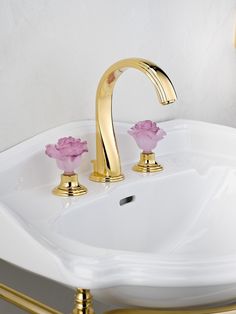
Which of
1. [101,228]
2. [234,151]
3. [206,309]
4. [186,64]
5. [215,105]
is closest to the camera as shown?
[206,309]

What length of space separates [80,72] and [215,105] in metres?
0.49

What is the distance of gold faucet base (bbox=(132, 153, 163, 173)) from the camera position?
128cm

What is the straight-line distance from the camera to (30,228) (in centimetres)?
95

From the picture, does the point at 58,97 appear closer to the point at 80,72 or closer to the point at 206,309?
the point at 80,72

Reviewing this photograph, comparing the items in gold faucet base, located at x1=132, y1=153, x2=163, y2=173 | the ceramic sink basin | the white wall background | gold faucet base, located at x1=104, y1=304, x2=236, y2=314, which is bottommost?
gold faucet base, located at x1=104, y1=304, x2=236, y2=314

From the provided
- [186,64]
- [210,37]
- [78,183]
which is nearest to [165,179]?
[78,183]

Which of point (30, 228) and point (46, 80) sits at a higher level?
point (46, 80)

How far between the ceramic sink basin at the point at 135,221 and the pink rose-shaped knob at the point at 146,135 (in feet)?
0.18

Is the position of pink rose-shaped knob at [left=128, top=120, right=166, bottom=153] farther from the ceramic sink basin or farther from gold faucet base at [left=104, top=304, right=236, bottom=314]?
gold faucet base at [left=104, top=304, right=236, bottom=314]

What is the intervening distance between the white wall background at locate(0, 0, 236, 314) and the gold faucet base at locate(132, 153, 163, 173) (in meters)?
0.13

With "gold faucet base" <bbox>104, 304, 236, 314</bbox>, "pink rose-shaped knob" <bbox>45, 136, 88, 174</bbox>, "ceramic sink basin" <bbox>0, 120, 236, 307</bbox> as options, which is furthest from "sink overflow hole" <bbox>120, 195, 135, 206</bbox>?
"gold faucet base" <bbox>104, 304, 236, 314</bbox>

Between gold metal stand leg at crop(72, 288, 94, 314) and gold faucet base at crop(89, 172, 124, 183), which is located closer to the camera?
gold metal stand leg at crop(72, 288, 94, 314)

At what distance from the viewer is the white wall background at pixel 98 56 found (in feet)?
3.86

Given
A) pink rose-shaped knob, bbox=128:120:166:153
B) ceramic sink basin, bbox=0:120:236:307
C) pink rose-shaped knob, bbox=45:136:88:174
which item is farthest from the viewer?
pink rose-shaped knob, bbox=128:120:166:153
